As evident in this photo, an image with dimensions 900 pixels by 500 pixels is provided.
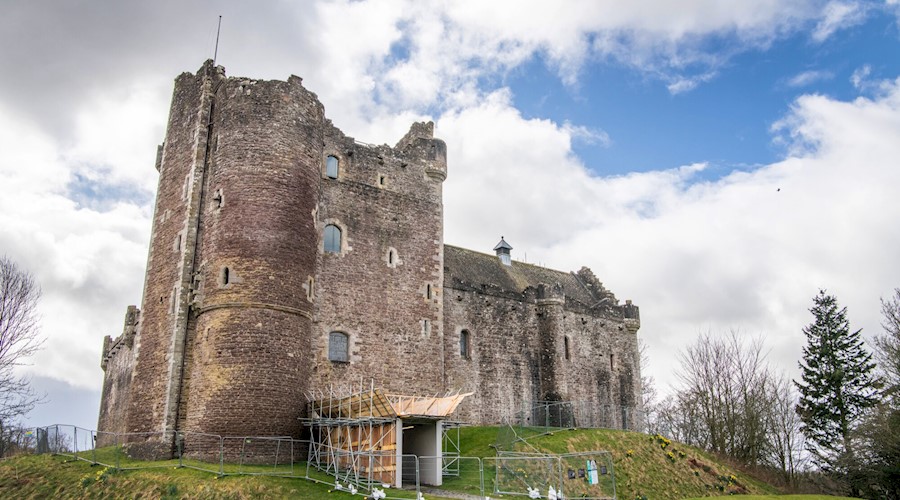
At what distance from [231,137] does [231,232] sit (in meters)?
4.03

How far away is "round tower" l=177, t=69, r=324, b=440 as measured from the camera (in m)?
24.6

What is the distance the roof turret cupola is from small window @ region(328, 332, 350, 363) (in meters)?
15.6

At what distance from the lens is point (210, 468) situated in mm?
22219

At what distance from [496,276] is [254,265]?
664 inches

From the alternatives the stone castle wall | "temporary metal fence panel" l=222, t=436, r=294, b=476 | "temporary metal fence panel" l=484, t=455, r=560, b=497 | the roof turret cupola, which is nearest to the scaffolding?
"temporary metal fence panel" l=222, t=436, r=294, b=476

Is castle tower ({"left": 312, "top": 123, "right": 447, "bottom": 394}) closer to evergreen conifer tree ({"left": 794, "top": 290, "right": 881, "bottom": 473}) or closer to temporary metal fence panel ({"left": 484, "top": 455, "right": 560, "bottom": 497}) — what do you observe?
temporary metal fence panel ({"left": 484, "top": 455, "right": 560, "bottom": 497})

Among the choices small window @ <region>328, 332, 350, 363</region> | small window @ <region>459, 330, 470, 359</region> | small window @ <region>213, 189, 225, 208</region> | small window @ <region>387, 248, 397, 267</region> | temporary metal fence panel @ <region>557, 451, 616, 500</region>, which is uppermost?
small window @ <region>213, 189, 225, 208</region>

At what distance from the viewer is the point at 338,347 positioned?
2873cm

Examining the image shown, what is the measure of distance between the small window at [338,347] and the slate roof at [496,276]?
22.1ft

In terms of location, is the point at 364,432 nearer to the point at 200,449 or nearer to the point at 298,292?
the point at 200,449

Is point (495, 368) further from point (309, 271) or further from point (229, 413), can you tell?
point (229, 413)

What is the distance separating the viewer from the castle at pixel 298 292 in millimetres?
25391

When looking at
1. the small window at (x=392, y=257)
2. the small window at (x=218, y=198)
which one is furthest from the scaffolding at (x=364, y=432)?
the small window at (x=218, y=198)

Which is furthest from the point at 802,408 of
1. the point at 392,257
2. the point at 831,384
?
the point at 392,257
